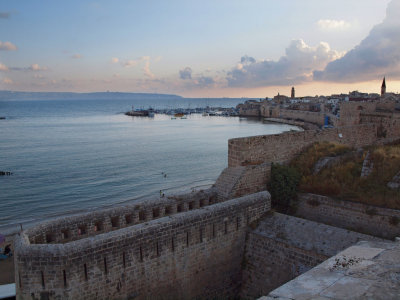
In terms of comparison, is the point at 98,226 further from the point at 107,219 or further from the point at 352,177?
the point at 352,177

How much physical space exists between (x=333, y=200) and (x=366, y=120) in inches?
464

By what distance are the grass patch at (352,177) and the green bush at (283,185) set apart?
0.47 metres

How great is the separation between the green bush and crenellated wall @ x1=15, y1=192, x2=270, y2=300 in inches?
66.4

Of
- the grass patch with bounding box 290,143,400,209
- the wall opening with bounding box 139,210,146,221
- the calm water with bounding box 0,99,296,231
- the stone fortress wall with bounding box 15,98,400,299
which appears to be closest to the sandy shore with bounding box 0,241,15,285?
the calm water with bounding box 0,99,296,231

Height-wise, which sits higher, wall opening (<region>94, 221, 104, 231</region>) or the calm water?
wall opening (<region>94, 221, 104, 231</region>)

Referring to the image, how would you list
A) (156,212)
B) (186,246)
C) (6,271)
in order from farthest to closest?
1. (6,271)
2. (156,212)
3. (186,246)

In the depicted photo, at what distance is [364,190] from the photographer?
1223 centimetres

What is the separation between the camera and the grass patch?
1173 cm

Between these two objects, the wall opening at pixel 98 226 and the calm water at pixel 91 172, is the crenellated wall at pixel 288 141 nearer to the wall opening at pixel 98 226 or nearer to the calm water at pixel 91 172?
the wall opening at pixel 98 226

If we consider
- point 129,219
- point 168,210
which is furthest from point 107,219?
point 168,210

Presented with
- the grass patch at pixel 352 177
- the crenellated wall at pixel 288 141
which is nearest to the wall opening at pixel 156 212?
the crenellated wall at pixel 288 141

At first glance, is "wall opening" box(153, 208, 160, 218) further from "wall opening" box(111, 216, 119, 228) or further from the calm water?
the calm water

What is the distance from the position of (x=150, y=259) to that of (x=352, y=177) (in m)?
9.22

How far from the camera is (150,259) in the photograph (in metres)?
8.56
